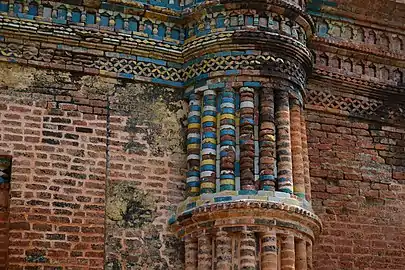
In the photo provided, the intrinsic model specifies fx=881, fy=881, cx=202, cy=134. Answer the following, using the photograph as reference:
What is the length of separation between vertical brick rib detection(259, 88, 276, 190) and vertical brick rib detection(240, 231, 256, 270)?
0.49 m

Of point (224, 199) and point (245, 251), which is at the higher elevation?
point (224, 199)

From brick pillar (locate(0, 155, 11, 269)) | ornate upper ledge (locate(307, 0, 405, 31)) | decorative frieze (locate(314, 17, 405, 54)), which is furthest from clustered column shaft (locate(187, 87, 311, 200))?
brick pillar (locate(0, 155, 11, 269))

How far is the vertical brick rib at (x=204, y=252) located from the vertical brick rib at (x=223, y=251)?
0.12 m

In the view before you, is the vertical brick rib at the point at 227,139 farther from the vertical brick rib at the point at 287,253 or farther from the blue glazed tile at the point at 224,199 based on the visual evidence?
the vertical brick rib at the point at 287,253

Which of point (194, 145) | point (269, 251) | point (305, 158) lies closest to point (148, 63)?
point (194, 145)

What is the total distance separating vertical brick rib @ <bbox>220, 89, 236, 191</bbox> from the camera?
7738 mm

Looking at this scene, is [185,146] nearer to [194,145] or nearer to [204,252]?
[194,145]

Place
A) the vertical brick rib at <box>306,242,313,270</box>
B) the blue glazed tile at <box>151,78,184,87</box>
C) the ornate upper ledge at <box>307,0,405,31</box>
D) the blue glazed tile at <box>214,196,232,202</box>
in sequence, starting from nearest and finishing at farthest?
the blue glazed tile at <box>214,196,232,202</box> < the vertical brick rib at <box>306,242,313,270</box> < the blue glazed tile at <box>151,78,184,87</box> < the ornate upper ledge at <box>307,0,405,31</box>

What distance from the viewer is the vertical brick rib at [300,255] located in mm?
7660

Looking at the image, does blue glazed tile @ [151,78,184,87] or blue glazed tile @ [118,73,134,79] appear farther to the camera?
blue glazed tile @ [151,78,184,87]

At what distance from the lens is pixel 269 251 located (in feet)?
24.4

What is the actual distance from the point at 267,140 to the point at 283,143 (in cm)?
18

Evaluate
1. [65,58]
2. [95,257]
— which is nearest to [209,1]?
[65,58]

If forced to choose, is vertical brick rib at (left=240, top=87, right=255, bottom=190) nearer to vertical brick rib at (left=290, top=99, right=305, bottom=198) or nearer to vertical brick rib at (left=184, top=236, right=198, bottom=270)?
vertical brick rib at (left=290, top=99, right=305, bottom=198)
